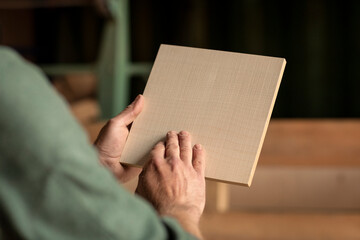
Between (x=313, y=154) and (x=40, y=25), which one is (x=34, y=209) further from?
(x=40, y=25)

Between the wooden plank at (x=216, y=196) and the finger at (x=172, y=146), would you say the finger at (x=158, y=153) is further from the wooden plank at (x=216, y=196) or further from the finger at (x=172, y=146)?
the wooden plank at (x=216, y=196)

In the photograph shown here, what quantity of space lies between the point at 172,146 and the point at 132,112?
12 centimetres

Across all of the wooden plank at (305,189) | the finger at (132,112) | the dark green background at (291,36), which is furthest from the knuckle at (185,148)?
the dark green background at (291,36)

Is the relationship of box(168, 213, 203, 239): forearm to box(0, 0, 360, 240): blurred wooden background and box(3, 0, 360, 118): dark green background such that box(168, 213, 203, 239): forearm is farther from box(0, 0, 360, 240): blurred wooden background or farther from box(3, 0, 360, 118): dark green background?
box(3, 0, 360, 118): dark green background

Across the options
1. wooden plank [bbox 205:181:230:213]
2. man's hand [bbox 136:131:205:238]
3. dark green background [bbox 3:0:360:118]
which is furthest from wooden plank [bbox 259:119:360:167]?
man's hand [bbox 136:131:205:238]

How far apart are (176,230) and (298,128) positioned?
171cm

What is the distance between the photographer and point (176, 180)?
81cm

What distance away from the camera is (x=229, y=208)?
7.05 feet

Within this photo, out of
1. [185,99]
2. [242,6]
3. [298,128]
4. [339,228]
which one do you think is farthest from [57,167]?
[242,6]

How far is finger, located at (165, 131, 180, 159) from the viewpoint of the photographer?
85cm

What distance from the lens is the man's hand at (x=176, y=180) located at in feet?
2.56

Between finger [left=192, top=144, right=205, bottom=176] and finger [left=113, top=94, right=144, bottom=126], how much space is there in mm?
124

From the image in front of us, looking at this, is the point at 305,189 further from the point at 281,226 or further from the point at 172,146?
the point at 172,146

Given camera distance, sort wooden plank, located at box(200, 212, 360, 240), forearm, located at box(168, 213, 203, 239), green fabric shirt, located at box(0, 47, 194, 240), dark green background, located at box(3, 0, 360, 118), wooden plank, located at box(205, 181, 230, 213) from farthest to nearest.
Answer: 1. dark green background, located at box(3, 0, 360, 118)
2. wooden plank, located at box(205, 181, 230, 213)
3. wooden plank, located at box(200, 212, 360, 240)
4. forearm, located at box(168, 213, 203, 239)
5. green fabric shirt, located at box(0, 47, 194, 240)
